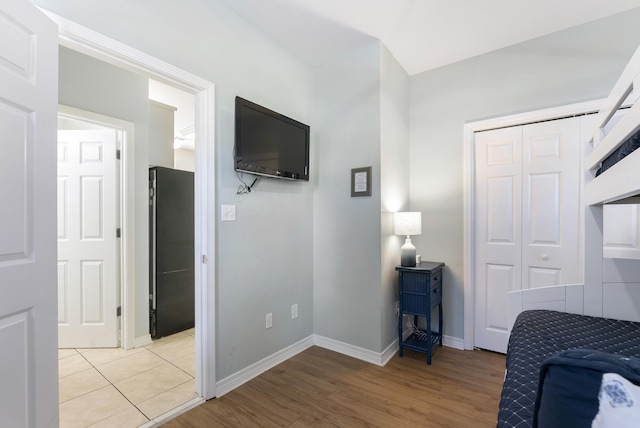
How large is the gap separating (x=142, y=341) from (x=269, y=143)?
224 cm

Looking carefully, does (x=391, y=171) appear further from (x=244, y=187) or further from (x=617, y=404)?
(x=617, y=404)

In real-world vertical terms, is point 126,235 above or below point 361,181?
below

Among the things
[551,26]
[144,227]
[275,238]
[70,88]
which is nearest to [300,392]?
[275,238]

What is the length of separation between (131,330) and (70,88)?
7.05ft

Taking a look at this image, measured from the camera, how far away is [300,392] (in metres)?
2.02

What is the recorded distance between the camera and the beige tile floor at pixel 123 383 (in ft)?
5.83

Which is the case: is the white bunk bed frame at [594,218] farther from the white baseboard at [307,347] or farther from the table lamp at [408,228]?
the white baseboard at [307,347]

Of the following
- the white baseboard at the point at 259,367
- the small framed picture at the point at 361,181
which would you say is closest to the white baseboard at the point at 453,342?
the white baseboard at the point at 259,367

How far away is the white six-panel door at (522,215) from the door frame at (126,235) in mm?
3196

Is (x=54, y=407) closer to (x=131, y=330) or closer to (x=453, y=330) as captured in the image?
(x=131, y=330)

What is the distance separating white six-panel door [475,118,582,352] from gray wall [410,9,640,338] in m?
0.18

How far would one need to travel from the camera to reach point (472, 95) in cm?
271

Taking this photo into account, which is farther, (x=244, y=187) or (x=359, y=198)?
(x=359, y=198)

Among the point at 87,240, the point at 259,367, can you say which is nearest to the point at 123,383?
the point at 259,367
